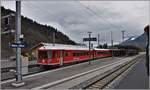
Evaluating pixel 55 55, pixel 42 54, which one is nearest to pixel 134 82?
pixel 55 55

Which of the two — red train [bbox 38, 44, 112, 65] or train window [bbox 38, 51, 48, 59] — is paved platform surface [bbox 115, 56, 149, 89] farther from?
train window [bbox 38, 51, 48, 59]

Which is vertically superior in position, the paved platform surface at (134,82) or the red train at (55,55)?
the red train at (55,55)

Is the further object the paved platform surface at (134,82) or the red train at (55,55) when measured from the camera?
the red train at (55,55)

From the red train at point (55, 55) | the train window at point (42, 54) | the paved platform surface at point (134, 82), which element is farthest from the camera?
the train window at point (42, 54)

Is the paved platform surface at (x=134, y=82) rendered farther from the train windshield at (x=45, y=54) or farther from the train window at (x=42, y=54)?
the train window at (x=42, y=54)

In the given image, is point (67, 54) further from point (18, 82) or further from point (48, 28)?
point (48, 28)

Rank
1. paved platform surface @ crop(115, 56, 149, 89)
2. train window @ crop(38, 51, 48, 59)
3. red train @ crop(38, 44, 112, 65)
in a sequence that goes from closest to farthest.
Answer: paved platform surface @ crop(115, 56, 149, 89) → red train @ crop(38, 44, 112, 65) → train window @ crop(38, 51, 48, 59)

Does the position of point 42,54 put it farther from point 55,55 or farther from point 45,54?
point 55,55

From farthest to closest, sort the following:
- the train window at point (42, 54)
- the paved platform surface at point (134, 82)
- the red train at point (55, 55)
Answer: the train window at point (42, 54)
the red train at point (55, 55)
the paved platform surface at point (134, 82)

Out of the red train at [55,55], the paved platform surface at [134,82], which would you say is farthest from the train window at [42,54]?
the paved platform surface at [134,82]

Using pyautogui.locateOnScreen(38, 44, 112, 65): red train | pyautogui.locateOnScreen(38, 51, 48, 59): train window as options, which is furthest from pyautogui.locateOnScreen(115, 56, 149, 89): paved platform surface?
pyautogui.locateOnScreen(38, 51, 48, 59): train window

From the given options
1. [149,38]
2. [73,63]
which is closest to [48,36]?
[73,63]

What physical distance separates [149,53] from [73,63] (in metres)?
35.4

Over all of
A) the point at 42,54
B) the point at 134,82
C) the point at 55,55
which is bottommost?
the point at 134,82
